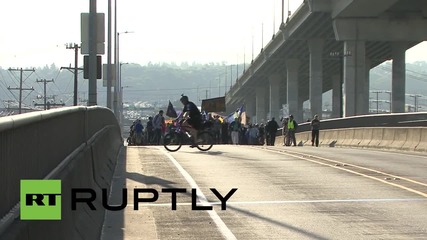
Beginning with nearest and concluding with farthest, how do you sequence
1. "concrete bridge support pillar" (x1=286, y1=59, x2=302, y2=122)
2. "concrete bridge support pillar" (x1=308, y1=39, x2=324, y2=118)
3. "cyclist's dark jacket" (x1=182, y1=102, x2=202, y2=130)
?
"cyclist's dark jacket" (x1=182, y1=102, x2=202, y2=130)
"concrete bridge support pillar" (x1=308, y1=39, x2=324, y2=118)
"concrete bridge support pillar" (x1=286, y1=59, x2=302, y2=122)

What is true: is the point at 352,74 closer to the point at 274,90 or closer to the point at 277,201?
the point at 277,201

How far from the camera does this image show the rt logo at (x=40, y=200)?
5574 mm

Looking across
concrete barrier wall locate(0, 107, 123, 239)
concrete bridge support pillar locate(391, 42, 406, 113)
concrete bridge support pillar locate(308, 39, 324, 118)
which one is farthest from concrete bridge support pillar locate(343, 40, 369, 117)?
concrete barrier wall locate(0, 107, 123, 239)

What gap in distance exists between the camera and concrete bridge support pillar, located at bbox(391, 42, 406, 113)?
226 feet

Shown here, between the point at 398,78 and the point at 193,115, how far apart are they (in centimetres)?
4821

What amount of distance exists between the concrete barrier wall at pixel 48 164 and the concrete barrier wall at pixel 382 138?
1924 cm

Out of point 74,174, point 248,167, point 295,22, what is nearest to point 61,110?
point 74,174

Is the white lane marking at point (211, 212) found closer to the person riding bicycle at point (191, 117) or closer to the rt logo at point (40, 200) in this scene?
the rt logo at point (40, 200)

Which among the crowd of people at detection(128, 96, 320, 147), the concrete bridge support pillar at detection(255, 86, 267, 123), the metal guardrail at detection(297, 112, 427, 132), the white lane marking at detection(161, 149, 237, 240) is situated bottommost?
the white lane marking at detection(161, 149, 237, 240)

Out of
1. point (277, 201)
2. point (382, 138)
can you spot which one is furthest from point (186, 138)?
point (277, 201)

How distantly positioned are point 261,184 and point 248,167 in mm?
3838

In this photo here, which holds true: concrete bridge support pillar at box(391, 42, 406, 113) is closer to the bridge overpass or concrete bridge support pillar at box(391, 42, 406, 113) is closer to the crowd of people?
the bridge overpass

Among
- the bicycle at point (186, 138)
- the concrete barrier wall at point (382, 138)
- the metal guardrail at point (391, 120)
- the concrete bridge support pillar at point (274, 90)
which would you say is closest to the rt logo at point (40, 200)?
the bicycle at point (186, 138)

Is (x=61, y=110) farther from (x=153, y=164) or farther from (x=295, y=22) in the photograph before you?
(x=295, y=22)
